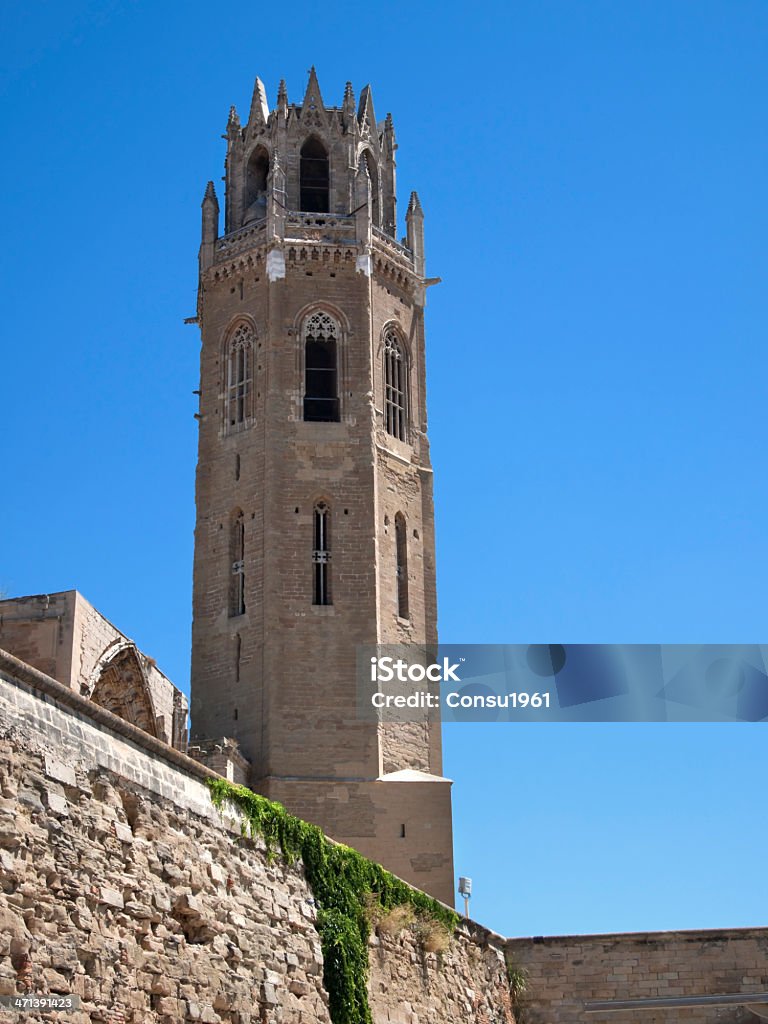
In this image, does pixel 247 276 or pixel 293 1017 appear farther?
pixel 247 276

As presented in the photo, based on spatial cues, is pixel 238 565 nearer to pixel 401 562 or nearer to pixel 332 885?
pixel 401 562

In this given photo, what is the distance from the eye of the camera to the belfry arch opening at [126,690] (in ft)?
89.4

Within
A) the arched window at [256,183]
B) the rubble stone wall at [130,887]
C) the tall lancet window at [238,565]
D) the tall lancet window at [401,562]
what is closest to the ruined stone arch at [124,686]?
the tall lancet window at [238,565]

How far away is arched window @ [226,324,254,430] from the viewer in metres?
36.1

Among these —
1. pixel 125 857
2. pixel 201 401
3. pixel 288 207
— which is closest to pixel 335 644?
pixel 201 401

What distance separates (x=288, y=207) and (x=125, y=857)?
86.6 ft

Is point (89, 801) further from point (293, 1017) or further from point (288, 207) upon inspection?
point (288, 207)

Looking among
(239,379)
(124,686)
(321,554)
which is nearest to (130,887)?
(124,686)

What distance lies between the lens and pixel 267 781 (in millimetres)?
31906

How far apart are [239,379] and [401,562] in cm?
569

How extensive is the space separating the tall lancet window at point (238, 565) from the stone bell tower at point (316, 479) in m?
0.05

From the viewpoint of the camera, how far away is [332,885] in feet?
58.0

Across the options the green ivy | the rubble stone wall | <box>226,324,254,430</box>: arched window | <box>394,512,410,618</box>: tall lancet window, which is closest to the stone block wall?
the green ivy

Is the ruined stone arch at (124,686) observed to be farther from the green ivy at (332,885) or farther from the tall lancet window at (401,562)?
the green ivy at (332,885)
